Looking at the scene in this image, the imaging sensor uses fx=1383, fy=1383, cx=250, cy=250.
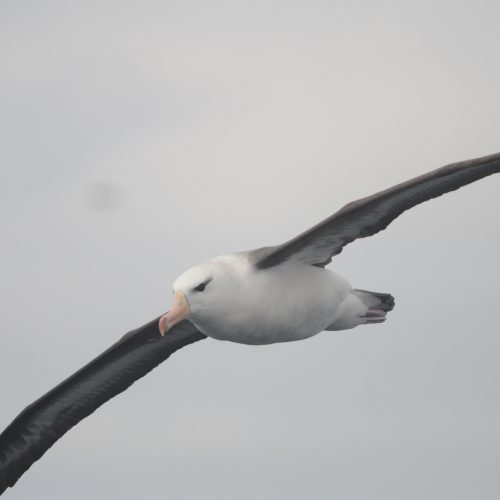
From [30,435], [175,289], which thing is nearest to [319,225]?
[175,289]

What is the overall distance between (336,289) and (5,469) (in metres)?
4.85

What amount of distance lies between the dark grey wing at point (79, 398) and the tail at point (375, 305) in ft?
7.35

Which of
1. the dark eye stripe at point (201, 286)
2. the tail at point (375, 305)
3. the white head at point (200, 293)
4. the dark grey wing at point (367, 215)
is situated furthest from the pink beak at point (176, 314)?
the tail at point (375, 305)

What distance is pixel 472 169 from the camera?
13.1 metres

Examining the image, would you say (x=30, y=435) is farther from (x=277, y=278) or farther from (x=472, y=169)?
(x=472, y=169)

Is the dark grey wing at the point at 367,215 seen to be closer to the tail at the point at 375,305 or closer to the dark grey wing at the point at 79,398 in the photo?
the tail at the point at 375,305

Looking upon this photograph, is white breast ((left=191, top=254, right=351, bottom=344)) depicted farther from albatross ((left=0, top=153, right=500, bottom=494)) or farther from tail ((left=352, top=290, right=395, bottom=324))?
tail ((left=352, top=290, right=395, bottom=324))

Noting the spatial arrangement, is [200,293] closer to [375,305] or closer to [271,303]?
[271,303]

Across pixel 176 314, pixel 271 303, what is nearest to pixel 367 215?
pixel 271 303

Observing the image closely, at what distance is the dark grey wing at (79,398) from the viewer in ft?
53.2

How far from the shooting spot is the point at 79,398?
16.4 meters

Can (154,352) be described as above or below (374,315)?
above

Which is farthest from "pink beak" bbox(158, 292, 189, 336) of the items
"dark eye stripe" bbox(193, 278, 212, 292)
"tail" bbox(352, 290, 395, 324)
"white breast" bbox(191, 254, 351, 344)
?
"tail" bbox(352, 290, 395, 324)

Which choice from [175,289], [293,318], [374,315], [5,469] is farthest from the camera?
[5,469]
